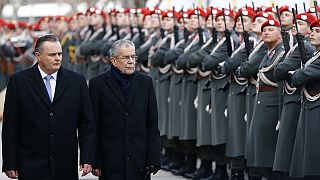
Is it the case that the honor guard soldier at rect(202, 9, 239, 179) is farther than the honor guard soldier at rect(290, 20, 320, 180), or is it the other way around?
the honor guard soldier at rect(202, 9, 239, 179)

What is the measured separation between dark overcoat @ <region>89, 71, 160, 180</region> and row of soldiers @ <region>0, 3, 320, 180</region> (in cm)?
177

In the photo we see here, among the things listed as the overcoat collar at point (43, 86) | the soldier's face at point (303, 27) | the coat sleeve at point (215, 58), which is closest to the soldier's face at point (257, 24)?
the soldier's face at point (303, 27)

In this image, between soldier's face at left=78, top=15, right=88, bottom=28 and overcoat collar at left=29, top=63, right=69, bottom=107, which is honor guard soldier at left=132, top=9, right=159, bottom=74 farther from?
overcoat collar at left=29, top=63, right=69, bottom=107

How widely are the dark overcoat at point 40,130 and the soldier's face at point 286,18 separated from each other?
3616 millimetres

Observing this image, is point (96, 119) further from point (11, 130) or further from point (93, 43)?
point (93, 43)

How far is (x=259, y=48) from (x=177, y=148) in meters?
3.15

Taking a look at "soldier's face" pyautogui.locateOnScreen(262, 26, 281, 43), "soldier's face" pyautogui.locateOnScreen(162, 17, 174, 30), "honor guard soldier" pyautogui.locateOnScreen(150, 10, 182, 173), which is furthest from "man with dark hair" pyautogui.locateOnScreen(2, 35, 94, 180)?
"soldier's face" pyautogui.locateOnScreen(162, 17, 174, 30)

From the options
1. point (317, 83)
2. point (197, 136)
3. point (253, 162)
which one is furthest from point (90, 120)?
point (197, 136)

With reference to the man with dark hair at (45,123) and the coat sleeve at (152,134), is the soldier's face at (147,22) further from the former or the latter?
the man with dark hair at (45,123)

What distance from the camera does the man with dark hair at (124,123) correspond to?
10.2 meters

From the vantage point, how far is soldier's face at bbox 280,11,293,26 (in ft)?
42.5

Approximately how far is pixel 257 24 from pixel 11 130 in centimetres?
411

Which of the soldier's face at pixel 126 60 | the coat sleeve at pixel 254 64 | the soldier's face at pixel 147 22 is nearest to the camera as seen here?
the soldier's face at pixel 126 60

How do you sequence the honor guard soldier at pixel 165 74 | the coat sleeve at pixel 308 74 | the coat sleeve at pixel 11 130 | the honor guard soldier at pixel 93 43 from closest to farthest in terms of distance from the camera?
the coat sleeve at pixel 11 130 → the coat sleeve at pixel 308 74 → the honor guard soldier at pixel 165 74 → the honor guard soldier at pixel 93 43
